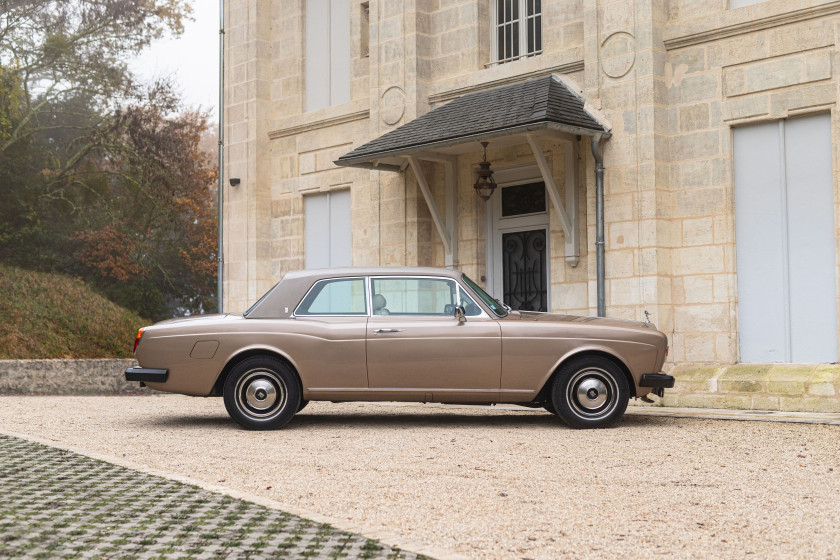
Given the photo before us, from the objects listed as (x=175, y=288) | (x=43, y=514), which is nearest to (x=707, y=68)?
(x=43, y=514)

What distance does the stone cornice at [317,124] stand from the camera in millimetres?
18905

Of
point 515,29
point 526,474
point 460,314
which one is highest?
point 515,29

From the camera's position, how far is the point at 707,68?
14.0 metres

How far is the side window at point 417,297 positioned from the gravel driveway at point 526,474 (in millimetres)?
1134

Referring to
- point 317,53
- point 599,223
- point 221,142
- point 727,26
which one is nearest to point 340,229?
point 317,53

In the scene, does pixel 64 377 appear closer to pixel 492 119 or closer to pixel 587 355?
pixel 492 119

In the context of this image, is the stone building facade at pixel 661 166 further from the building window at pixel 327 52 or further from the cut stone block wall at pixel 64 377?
the cut stone block wall at pixel 64 377

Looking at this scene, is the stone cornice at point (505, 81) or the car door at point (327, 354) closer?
the car door at point (327, 354)

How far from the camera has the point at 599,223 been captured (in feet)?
47.3

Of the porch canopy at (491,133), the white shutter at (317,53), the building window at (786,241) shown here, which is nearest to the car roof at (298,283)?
the porch canopy at (491,133)

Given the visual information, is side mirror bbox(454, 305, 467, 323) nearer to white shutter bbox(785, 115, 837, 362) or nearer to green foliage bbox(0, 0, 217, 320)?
white shutter bbox(785, 115, 837, 362)

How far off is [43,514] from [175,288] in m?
31.8

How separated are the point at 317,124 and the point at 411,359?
10.9m

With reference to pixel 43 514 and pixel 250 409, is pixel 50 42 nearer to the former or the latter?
pixel 250 409
